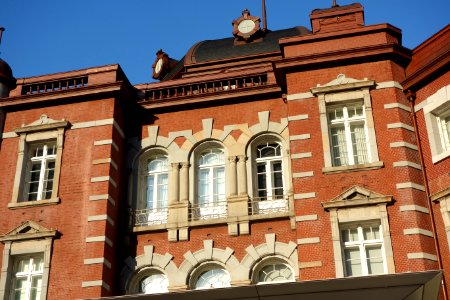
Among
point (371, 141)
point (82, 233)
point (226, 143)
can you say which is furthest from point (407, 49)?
point (82, 233)

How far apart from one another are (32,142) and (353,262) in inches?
348

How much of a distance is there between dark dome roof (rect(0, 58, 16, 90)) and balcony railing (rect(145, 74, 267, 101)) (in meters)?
3.70

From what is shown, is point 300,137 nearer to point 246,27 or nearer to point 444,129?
point 444,129

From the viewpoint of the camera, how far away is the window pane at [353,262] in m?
16.1

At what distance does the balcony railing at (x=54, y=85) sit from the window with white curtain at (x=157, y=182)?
112 inches

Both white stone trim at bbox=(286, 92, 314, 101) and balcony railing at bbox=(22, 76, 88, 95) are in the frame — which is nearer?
white stone trim at bbox=(286, 92, 314, 101)

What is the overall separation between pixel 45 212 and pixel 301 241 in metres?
6.26

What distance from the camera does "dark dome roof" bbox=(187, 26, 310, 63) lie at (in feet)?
80.2

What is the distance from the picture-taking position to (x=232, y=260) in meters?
17.6

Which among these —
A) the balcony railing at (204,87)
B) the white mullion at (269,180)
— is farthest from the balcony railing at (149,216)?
the balcony railing at (204,87)

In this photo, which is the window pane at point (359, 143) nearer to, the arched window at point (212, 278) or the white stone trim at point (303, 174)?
the white stone trim at point (303, 174)

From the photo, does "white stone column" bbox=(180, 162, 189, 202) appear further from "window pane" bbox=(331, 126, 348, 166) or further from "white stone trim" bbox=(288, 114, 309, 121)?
"window pane" bbox=(331, 126, 348, 166)

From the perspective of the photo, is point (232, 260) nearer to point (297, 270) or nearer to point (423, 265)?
point (297, 270)

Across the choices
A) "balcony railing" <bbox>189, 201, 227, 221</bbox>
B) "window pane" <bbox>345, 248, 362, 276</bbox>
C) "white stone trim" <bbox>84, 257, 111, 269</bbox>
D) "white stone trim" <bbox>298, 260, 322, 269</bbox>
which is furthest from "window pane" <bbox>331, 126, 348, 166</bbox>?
"white stone trim" <bbox>84, 257, 111, 269</bbox>
